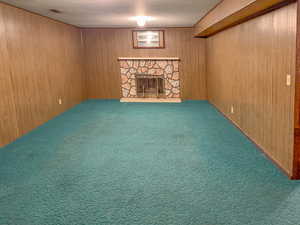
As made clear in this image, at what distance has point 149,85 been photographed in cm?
802

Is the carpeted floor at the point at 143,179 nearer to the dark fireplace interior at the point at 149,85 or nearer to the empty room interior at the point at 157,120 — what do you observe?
the empty room interior at the point at 157,120

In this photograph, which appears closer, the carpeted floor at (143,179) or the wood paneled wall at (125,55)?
the carpeted floor at (143,179)

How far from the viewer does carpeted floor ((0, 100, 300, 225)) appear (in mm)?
Result: 2314

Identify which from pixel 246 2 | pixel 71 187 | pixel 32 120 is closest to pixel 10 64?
pixel 32 120

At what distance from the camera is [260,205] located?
2.40m

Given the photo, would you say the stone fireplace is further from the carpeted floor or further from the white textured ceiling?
the carpeted floor

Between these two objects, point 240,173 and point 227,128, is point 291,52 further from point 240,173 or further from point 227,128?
point 227,128

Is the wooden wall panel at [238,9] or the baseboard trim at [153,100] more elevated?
the wooden wall panel at [238,9]

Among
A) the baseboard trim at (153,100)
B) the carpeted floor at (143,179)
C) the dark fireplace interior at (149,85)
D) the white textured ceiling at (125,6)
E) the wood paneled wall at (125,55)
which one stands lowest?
the carpeted floor at (143,179)

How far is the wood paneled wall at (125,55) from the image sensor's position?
303 inches

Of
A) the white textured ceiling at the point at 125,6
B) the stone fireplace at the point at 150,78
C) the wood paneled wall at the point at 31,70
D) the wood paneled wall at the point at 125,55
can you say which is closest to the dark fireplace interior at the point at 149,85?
the stone fireplace at the point at 150,78

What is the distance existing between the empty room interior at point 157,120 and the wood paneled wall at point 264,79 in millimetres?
21

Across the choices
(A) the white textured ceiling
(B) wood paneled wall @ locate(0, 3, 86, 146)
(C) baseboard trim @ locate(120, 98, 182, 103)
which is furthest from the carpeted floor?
(C) baseboard trim @ locate(120, 98, 182, 103)

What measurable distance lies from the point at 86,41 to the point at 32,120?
144 inches
